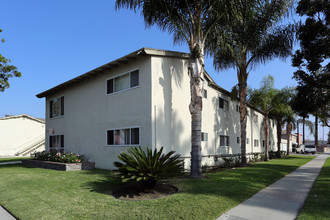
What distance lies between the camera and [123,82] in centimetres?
1341

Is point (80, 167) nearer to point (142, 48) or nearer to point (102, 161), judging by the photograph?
point (102, 161)

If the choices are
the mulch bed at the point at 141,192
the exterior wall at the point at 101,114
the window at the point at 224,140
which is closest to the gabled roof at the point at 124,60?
the exterior wall at the point at 101,114

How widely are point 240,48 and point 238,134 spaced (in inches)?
304

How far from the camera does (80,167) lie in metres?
13.9

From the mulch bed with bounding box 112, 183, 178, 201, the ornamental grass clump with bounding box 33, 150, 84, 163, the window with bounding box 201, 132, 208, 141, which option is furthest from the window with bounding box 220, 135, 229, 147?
the mulch bed with bounding box 112, 183, 178, 201

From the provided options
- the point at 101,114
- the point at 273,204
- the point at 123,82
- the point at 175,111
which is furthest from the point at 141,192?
the point at 101,114

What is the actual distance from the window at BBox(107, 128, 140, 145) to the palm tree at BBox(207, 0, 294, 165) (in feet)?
20.0

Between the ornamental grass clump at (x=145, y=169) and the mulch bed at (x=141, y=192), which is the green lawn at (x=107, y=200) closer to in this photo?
the mulch bed at (x=141, y=192)

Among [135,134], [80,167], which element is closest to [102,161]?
[80,167]

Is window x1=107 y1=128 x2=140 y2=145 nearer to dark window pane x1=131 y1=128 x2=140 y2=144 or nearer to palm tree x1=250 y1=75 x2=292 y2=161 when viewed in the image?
dark window pane x1=131 y1=128 x2=140 y2=144

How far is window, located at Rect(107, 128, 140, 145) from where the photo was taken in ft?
40.6

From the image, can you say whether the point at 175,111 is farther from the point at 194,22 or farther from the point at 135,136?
the point at 194,22

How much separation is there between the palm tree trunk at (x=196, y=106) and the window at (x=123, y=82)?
3077 millimetres

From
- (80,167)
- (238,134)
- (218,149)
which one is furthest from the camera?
(238,134)
